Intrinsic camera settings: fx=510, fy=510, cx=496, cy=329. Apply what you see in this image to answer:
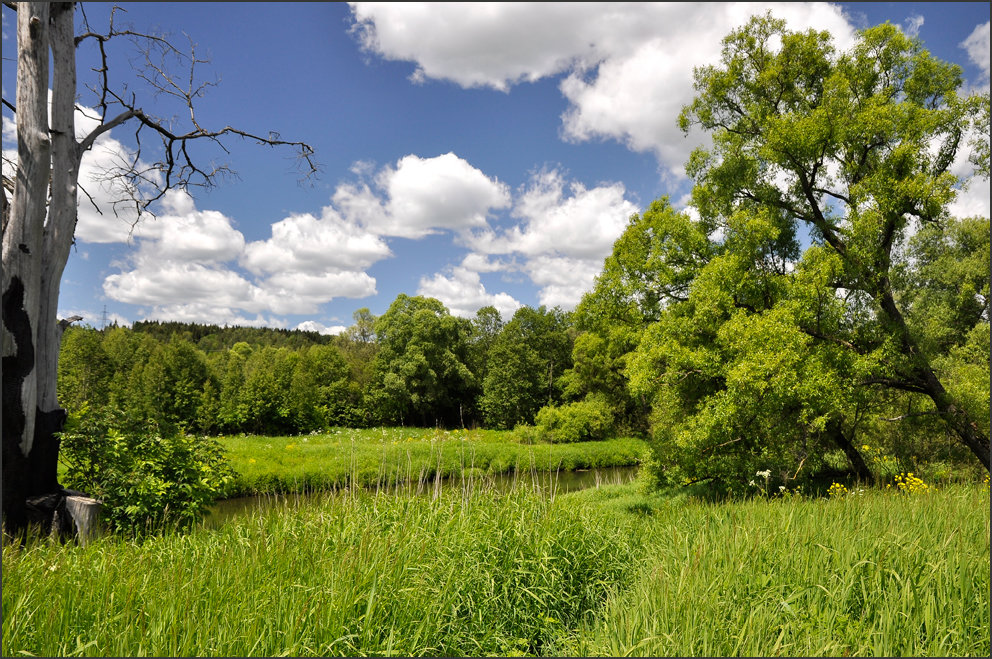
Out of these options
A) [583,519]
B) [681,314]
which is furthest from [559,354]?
[583,519]

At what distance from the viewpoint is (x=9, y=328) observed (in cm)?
579

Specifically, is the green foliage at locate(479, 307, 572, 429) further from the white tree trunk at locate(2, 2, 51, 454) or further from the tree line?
the white tree trunk at locate(2, 2, 51, 454)

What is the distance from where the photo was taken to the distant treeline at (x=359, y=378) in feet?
92.4

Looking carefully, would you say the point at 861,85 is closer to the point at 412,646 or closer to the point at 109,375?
the point at 412,646

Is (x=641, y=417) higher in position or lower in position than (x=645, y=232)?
lower

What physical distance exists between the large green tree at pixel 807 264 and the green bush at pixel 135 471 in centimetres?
766

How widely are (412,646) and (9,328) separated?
5.98 meters

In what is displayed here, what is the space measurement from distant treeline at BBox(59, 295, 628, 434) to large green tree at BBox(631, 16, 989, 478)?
56.7 ft

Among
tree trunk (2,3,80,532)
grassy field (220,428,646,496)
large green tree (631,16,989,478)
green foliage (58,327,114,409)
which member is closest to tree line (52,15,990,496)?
large green tree (631,16,989,478)

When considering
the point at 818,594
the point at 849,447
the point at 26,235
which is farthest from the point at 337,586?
the point at 849,447

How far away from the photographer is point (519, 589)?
4.45m

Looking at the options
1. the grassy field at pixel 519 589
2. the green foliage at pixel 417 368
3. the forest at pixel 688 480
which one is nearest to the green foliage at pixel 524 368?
the green foliage at pixel 417 368

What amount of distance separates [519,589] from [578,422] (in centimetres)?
2074

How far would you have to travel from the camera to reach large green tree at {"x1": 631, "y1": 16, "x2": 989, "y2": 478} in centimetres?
855
